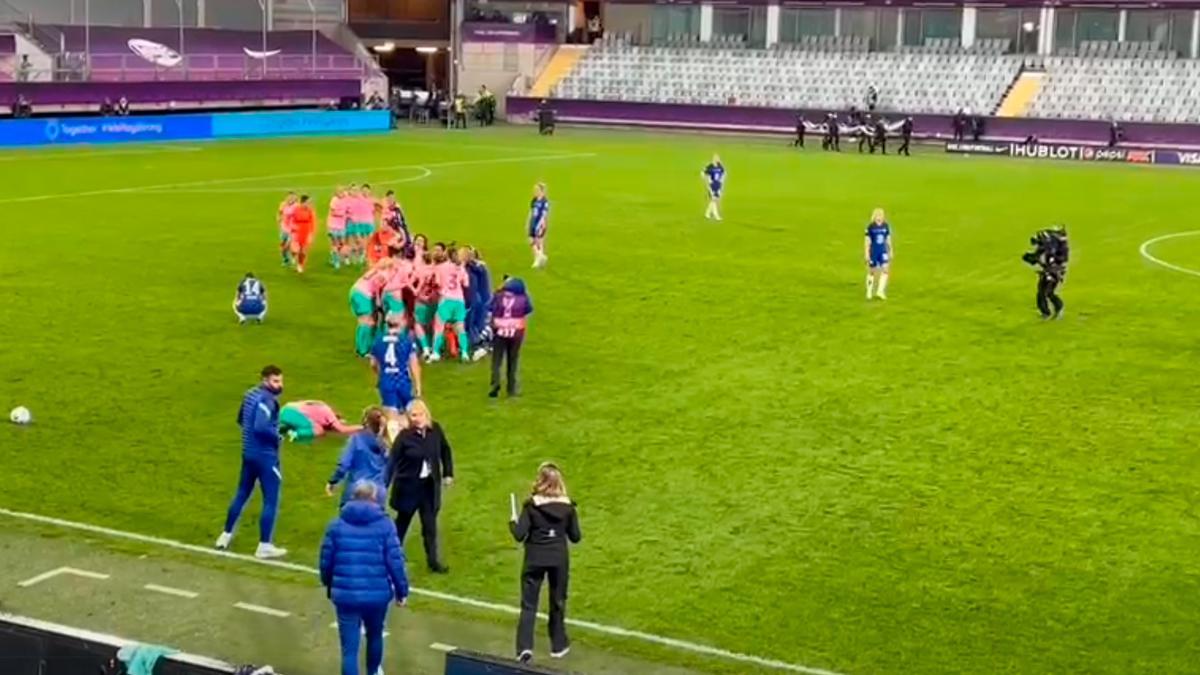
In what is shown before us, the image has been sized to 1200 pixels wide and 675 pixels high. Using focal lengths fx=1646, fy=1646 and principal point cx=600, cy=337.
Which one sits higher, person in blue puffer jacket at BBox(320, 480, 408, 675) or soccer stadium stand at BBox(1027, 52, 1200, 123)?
soccer stadium stand at BBox(1027, 52, 1200, 123)

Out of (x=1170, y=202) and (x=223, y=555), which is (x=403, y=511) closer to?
(x=223, y=555)

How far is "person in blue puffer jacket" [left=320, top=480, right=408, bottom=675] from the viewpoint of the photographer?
11.5 meters

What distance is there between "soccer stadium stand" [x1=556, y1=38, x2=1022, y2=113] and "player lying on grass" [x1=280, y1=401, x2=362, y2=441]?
200ft

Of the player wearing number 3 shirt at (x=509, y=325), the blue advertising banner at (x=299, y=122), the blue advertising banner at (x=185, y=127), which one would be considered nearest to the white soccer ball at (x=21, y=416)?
the player wearing number 3 shirt at (x=509, y=325)

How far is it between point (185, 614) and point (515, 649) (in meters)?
2.79

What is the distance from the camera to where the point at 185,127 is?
69500mm

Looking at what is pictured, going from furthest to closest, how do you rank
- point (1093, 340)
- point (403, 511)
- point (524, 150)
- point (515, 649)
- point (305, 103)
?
1. point (305, 103)
2. point (524, 150)
3. point (1093, 340)
4. point (403, 511)
5. point (515, 649)

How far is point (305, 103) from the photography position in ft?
262

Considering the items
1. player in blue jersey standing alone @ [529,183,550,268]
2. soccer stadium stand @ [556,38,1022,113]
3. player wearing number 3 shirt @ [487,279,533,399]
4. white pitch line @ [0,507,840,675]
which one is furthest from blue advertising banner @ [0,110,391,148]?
white pitch line @ [0,507,840,675]

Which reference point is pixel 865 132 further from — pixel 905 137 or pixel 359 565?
pixel 359 565

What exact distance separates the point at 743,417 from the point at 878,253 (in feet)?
30.3

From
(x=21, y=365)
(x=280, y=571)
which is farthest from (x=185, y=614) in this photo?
(x=21, y=365)

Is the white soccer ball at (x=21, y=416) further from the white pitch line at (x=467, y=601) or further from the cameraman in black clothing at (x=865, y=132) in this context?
the cameraman in black clothing at (x=865, y=132)

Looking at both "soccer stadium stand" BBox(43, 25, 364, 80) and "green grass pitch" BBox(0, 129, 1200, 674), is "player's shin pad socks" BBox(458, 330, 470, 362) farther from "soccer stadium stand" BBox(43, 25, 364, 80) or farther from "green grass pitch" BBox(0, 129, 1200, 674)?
"soccer stadium stand" BBox(43, 25, 364, 80)
